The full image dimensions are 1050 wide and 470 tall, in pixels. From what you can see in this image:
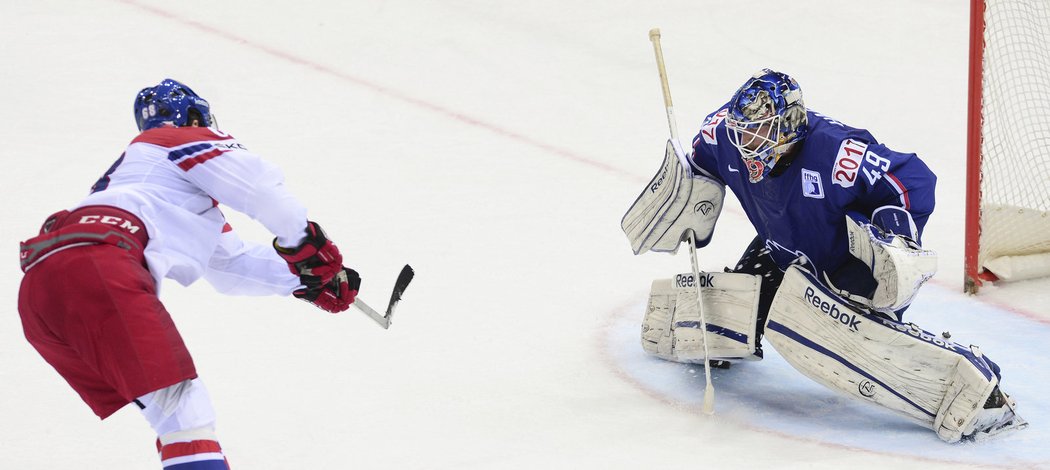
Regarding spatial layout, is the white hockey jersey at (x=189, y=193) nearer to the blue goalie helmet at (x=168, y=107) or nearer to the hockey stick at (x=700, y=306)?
the blue goalie helmet at (x=168, y=107)

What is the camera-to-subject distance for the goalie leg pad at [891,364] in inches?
137

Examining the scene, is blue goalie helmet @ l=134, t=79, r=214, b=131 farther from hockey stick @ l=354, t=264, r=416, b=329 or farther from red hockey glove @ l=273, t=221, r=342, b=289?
hockey stick @ l=354, t=264, r=416, b=329

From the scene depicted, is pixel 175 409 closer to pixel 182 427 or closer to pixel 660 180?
pixel 182 427

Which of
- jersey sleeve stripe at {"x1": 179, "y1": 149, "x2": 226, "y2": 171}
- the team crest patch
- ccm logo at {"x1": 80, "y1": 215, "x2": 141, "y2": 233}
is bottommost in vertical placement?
ccm logo at {"x1": 80, "y1": 215, "x2": 141, "y2": 233}

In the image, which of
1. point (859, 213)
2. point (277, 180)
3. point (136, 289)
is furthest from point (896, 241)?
point (136, 289)

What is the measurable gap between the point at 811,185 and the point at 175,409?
1.85 m

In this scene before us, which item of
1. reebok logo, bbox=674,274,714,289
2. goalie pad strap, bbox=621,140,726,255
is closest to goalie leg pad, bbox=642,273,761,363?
reebok logo, bbox=674,274,714,289

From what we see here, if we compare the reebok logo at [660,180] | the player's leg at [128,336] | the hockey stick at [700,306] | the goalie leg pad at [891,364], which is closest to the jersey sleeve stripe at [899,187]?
the goalie leg pad at [891,364]

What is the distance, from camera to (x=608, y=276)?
16.3ft

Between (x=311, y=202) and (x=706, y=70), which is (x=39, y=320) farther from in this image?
(x=706, y=70)

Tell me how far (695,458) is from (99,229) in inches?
64.0

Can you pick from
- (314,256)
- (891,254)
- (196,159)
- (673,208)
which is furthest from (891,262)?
(196,159)

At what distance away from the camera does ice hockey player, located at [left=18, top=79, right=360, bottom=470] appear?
2715 millimetres

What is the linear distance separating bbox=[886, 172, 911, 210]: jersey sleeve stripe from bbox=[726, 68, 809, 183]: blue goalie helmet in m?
0.28
